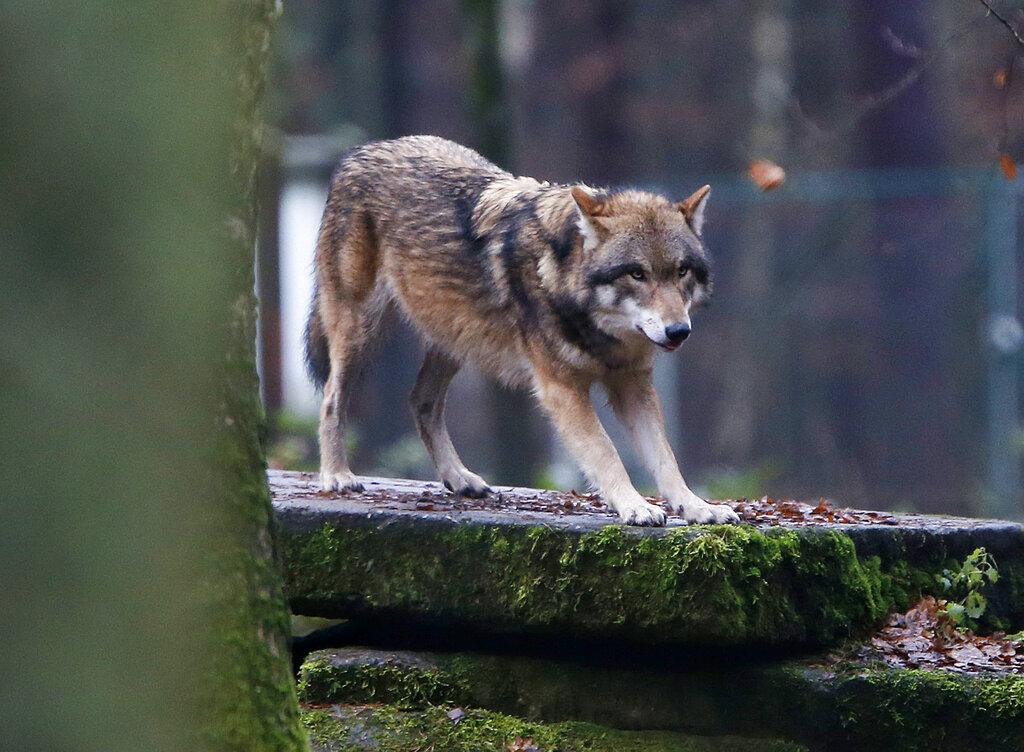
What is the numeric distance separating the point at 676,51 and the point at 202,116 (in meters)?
20.4

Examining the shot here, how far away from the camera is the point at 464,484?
20.5ft

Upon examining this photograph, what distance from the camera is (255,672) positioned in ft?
10.1

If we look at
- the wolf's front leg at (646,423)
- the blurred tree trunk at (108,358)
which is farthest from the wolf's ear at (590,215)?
the blurred tree trunk at (108,358)

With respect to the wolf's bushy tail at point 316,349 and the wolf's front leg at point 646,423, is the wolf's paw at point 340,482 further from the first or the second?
the wolf's front leg at point 646,423

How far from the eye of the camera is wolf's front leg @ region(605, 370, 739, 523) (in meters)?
5.33

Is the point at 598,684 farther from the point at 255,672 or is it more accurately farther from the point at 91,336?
the point at 91,336

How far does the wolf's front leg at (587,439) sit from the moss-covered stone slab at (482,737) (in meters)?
0.84

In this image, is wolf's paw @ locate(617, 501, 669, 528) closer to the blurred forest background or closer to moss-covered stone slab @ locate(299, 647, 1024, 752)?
moss-covered stone slab @ locate(299, 647, 1024, 752)

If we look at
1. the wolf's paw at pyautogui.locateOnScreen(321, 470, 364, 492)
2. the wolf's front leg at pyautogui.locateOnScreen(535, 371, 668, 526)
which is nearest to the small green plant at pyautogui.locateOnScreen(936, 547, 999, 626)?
the wolf's front leg at pyautogui.locateOnScreen(535, 371, 668, 526)

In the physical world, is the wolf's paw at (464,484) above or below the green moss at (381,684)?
above

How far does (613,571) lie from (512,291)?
1.62m

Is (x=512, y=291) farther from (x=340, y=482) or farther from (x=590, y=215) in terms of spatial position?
(x=340, y=482)

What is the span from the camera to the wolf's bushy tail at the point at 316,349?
691 centimetres

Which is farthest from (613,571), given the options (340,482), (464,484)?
(340,482)
